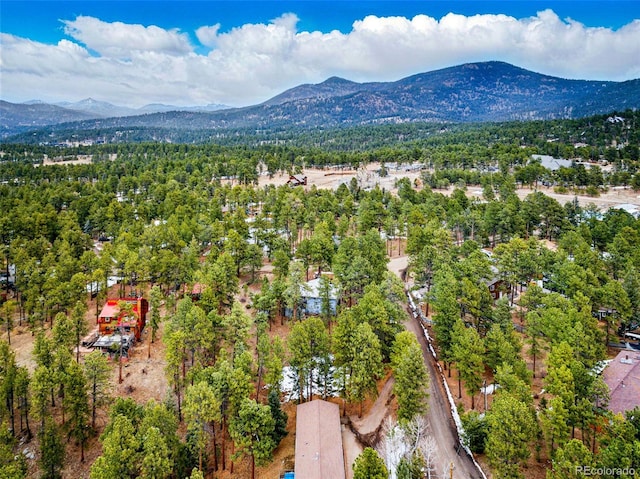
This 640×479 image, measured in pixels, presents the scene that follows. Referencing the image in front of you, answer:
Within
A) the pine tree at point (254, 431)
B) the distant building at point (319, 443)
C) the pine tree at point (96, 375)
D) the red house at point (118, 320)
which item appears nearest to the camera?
the distant building at point (319, 443)

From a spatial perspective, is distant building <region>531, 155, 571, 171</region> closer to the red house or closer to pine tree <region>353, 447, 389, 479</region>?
the red house

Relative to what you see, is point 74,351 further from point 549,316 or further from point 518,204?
point 518,204

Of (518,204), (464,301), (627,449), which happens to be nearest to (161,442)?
(627,449)

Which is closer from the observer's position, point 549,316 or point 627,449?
point 627,449

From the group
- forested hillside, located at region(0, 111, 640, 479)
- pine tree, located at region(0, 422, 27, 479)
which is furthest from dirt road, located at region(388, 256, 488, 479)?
pine tree, located at region(0, 422, 27, 479)

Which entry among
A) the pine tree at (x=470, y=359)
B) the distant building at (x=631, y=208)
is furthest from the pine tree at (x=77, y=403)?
the distant building at (x=631, y=208)

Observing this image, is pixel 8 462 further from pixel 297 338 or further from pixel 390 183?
pixel 390 183
